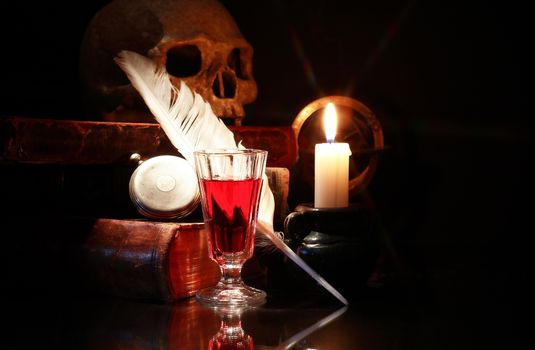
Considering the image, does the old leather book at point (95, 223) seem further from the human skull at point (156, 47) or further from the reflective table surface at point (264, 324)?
the human skull at point (156, 47)

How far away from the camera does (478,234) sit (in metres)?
1.89

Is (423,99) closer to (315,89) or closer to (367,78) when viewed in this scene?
(367,78)

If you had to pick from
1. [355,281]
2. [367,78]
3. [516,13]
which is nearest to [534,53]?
[516,13]

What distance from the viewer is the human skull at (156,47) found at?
1.64 meters

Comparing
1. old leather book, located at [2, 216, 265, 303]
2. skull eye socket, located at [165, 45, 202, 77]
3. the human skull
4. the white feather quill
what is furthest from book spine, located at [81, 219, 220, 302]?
skull eye socket, located at [165, 45, 202, 77]

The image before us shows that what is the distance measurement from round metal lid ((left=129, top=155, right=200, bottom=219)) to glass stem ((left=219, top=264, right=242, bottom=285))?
0.15m

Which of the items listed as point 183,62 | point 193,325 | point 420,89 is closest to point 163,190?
point 193,325

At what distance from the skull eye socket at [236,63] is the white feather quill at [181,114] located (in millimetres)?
404

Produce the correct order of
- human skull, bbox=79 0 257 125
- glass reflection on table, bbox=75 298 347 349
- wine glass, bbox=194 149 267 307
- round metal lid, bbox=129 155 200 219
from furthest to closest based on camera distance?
human skull, bbox=79 0 257 125 → round metal lid, bbox=129 155 200 219 → wine glass, bbox=194 149 267 307 → glass reflection on table, bbox=75 298 347 349

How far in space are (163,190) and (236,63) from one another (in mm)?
670

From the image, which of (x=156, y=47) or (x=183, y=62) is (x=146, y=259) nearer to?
(x=156, y=47)

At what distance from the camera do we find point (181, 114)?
1365mm

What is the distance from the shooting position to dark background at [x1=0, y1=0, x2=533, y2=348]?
1.84 metres

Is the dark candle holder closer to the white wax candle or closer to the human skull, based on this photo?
the white wax candle
